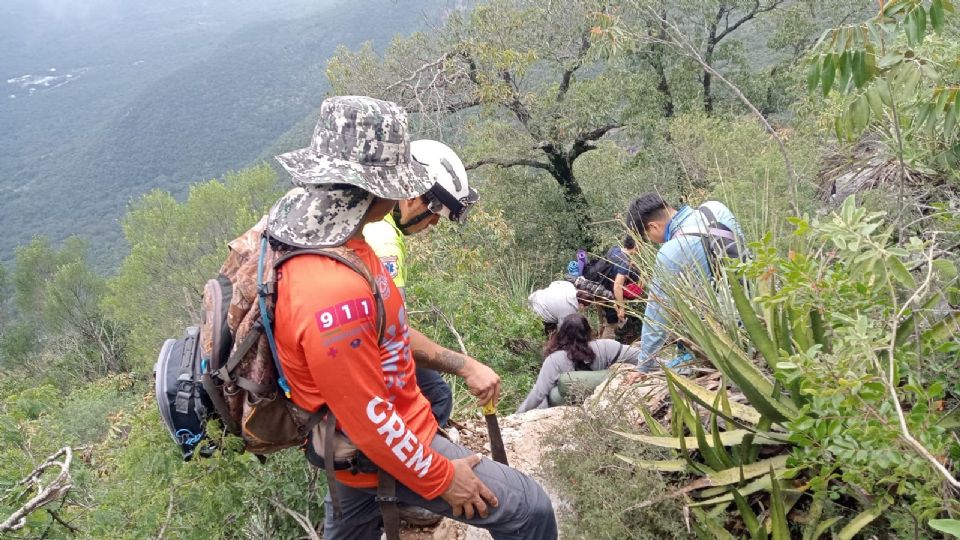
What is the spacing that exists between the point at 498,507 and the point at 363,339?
2.43 feet

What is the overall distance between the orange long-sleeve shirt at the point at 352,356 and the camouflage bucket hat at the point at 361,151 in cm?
19

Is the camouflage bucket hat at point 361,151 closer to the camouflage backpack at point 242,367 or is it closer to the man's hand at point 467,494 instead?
the camouflage backpack at point 242,367

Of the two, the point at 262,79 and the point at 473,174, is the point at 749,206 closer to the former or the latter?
the point at 473,174

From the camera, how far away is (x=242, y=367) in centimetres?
177

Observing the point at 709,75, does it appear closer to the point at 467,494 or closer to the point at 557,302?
the point at 557,302

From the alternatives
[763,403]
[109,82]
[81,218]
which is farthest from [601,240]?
[109,82]

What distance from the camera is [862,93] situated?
6.32 feet

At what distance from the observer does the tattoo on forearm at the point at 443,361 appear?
7.77ft

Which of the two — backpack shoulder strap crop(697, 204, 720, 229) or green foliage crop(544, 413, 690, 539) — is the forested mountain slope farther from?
green foliage crop(544, 413, 690, 539)

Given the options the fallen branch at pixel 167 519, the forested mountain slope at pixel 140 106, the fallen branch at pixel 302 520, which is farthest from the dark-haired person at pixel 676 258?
the forested mountain slope at pixel 140 106

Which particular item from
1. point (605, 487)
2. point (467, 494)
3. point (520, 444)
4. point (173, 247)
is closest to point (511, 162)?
point (520, 444)

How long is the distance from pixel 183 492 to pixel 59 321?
36.5m

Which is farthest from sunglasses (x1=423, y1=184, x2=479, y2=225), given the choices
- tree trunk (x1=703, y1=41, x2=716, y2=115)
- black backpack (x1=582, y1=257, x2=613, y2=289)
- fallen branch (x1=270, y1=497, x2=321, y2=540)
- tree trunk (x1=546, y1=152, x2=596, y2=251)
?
tree trunk (x1=703, y1=41, x2=716, y2=115)

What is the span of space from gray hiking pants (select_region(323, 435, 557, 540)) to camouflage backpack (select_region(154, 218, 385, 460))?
259 millimetres
